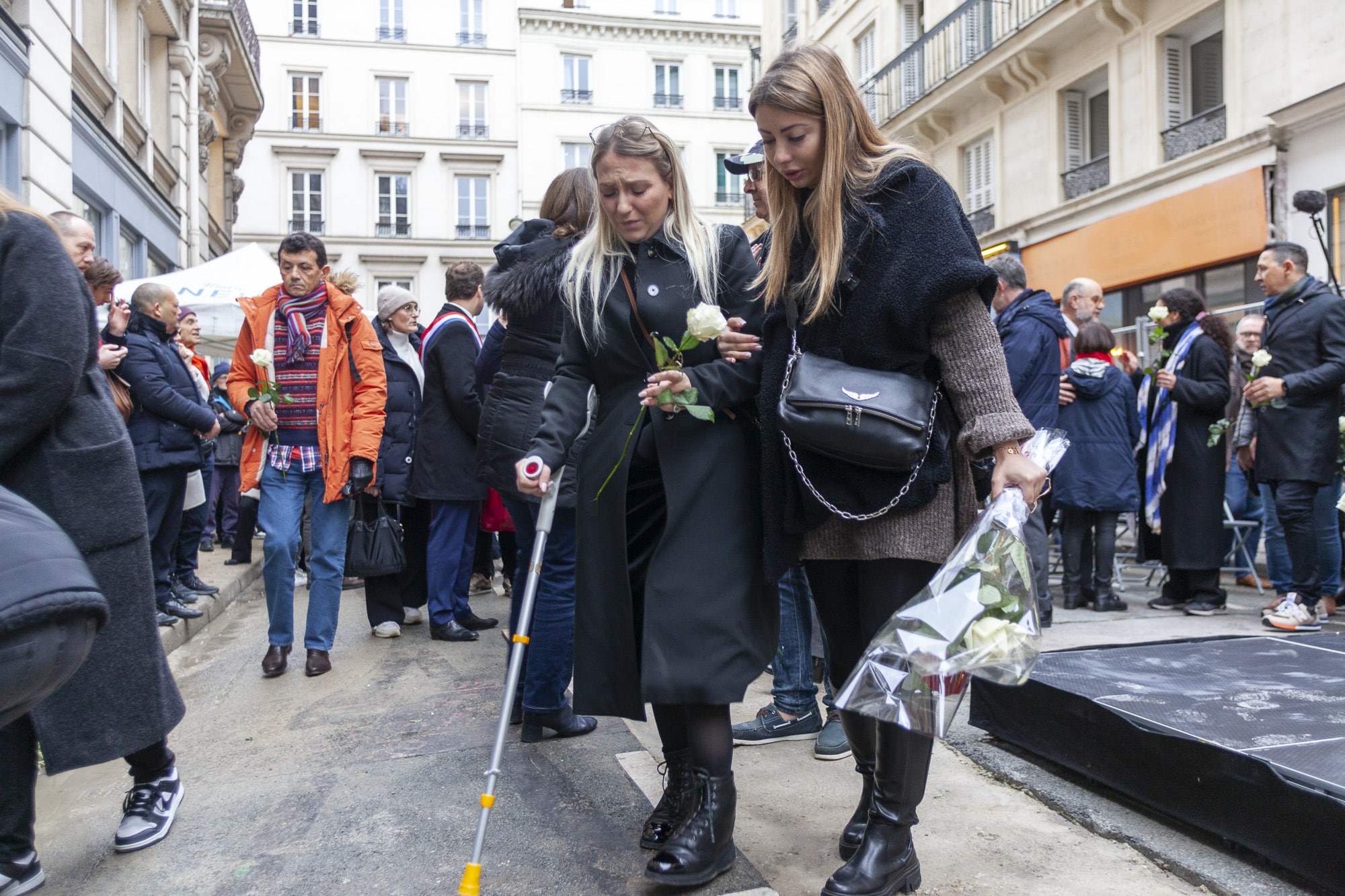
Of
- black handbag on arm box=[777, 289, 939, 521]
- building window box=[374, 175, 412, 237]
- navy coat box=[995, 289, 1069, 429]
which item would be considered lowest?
black handbag on arm box=[777, 289, 939, 521]

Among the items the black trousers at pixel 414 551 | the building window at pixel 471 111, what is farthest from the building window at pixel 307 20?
the black trousers at pixel 414 551

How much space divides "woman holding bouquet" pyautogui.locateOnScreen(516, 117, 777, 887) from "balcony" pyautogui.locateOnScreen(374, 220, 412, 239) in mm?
38886

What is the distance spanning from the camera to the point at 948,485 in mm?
2527

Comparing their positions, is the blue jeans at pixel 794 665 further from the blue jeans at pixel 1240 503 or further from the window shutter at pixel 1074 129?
the window shutter at pixel 1074 129

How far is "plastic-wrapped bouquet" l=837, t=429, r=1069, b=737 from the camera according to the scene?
225 centimetres

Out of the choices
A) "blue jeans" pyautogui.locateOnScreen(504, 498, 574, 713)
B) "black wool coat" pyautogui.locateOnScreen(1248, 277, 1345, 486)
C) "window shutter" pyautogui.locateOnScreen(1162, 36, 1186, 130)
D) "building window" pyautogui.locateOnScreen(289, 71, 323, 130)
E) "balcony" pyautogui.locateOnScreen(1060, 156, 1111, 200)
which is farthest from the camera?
"building window" pyautogui.locateOnScreen(289, 71, 323, 130)

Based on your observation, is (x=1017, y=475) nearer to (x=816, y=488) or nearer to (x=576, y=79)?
(x=816, y=488)

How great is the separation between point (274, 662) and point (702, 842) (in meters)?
3.26

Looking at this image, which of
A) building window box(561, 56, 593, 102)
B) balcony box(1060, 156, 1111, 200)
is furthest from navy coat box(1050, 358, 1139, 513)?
building window box(561, 56, 593, 102)

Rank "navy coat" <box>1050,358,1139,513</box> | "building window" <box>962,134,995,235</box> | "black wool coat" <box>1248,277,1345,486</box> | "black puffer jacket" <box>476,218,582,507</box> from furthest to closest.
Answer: "building window" <box>962,134,995,235</box> → "navy coat" <box>1050,358,1139,513</box> → "black wool coat" <box>1248,277,1345,486</box> → "black puffer jacket" <box>476,218,582,507</box>

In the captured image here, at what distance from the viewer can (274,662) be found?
16.7 ft

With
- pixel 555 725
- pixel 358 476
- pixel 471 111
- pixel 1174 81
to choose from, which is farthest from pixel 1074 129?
pixel 471 111

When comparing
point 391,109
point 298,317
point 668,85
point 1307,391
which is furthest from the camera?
point 668,85

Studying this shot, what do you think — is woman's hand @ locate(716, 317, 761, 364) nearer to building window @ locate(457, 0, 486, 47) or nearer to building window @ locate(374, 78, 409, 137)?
building window @ locate(374, 78, 409, 137)
